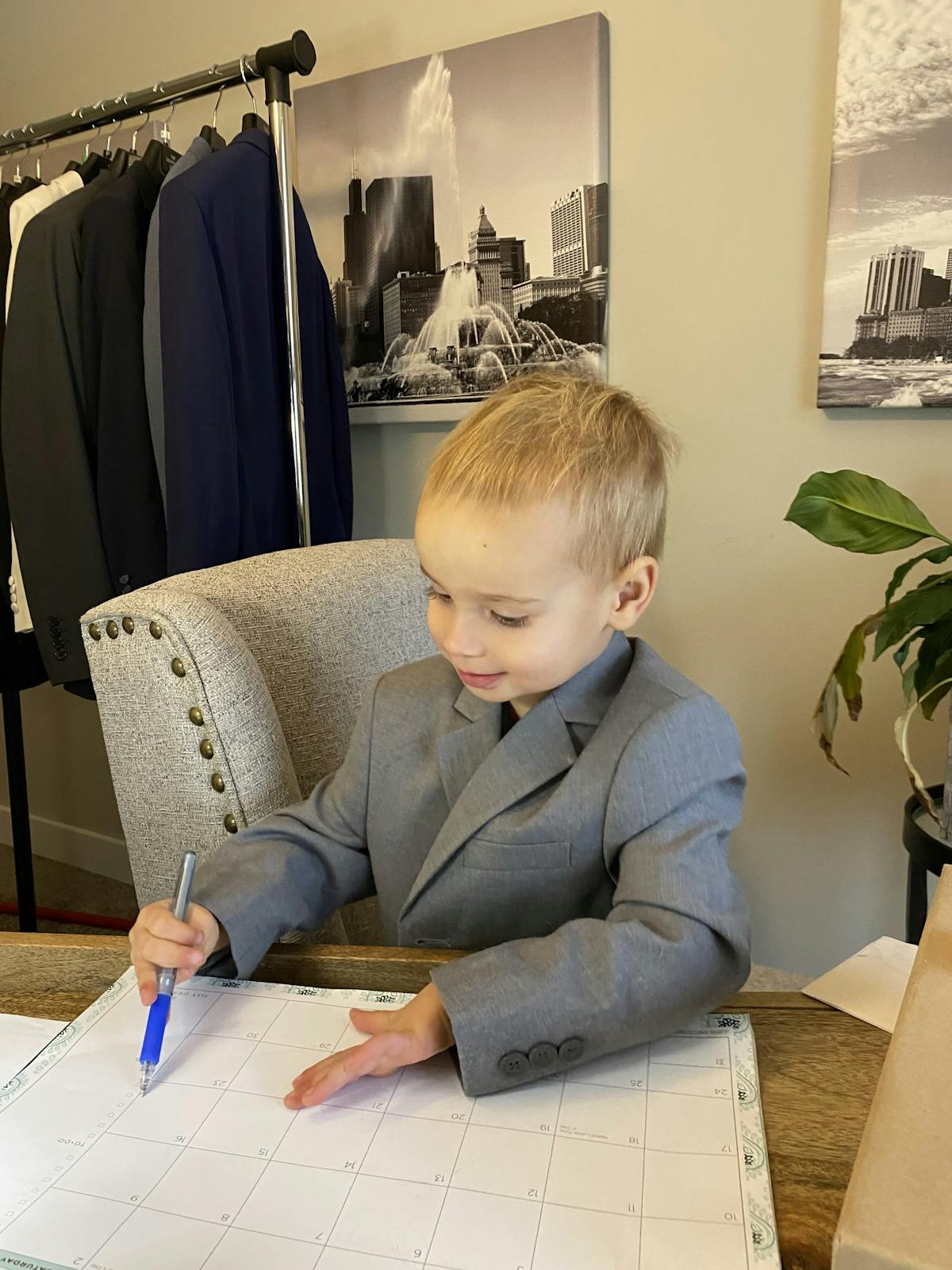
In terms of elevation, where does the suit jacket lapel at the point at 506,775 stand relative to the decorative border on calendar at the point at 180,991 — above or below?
above

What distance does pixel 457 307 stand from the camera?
187 centimetres

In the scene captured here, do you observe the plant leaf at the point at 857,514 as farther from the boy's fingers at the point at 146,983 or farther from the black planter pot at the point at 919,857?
the boy's fingers at the point at 146,983

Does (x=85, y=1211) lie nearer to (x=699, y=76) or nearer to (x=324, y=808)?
(x=324, y=808)

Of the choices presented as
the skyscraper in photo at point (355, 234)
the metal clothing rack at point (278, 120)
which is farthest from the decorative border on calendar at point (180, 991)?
the skyscraper in photo at point (355, 234)

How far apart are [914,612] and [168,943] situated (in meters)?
1.00

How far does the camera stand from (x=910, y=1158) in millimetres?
308

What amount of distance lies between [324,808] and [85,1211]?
40 cm

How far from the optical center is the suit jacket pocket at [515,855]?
0.70 m

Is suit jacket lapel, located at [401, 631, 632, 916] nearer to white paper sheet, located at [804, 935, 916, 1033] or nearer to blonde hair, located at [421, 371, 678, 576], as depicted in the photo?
blonde hair, located at [421, 371, 678, 576]

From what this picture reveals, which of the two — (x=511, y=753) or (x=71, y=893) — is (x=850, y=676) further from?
(x=71, y=893)

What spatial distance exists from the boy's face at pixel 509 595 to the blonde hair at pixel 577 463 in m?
0.01

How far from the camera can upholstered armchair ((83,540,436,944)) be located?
859mm

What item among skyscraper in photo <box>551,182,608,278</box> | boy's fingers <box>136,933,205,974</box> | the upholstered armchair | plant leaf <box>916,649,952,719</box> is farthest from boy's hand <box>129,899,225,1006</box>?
skyscraper in photo <box>551,182,608,278</box>

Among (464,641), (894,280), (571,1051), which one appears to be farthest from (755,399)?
(571,1051)
